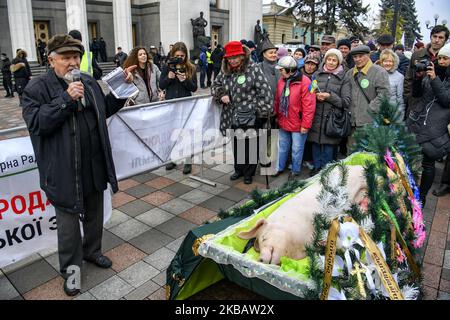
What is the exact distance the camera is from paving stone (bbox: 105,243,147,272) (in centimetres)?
359

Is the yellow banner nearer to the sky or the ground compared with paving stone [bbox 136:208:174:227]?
nearer to the sky

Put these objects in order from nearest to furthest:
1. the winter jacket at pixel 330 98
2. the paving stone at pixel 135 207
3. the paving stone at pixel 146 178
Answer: the paving stone at pixel 135 207, the winter jacket at pixel 330 98, the paving stone at pixel 146 178

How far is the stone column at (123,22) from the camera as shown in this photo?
24078 mm

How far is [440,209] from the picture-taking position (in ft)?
16.1

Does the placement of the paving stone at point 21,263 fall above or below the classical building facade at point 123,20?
below

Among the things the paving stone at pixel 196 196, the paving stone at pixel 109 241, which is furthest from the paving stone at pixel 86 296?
the paving stone at pixel 196 196

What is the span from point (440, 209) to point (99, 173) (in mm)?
4282

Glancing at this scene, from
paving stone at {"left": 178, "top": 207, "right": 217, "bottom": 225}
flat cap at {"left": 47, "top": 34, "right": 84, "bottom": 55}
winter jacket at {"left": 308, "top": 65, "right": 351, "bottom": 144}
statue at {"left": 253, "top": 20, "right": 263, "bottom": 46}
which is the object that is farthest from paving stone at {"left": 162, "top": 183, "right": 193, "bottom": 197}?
statue at {"left": 253, "top": 20, "right": 263, "bottom": 46}

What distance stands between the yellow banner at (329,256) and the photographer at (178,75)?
4261mm

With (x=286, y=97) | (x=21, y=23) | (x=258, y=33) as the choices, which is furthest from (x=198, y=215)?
(x=258, y=33)

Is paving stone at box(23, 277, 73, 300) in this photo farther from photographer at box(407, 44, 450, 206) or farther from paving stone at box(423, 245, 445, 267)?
photographer at box(407, 44, 450, 206)

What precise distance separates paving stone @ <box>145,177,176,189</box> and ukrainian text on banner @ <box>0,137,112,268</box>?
215 cm

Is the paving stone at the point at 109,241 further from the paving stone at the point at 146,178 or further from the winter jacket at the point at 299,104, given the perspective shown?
the winter jacket at the point at 299,104
